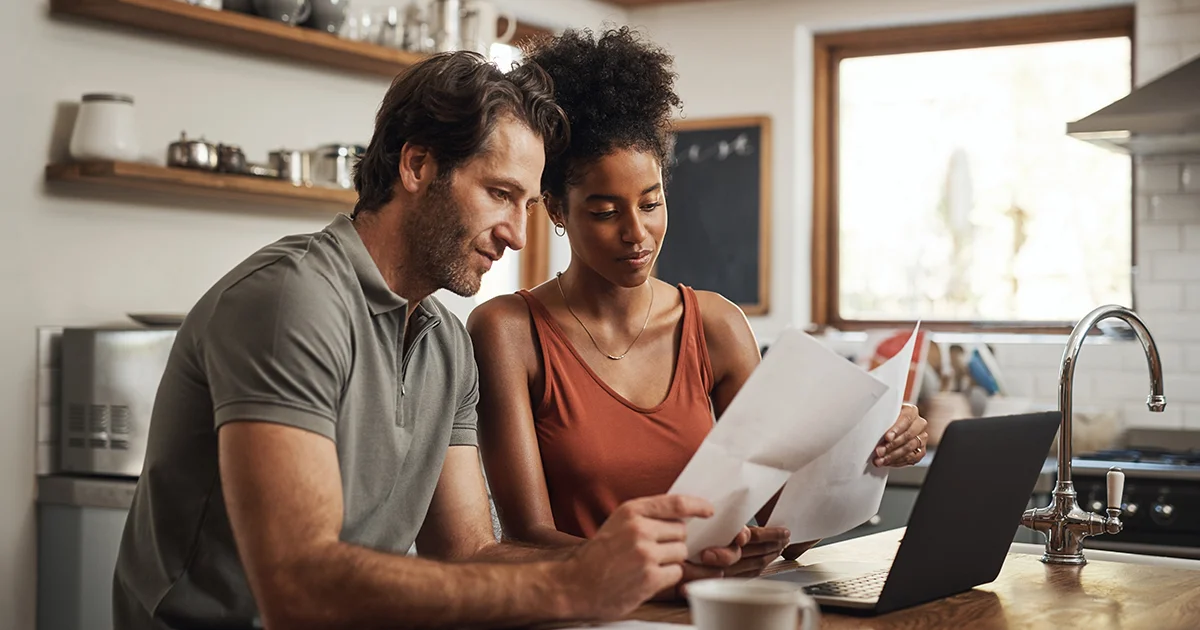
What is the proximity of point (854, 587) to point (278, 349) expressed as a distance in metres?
0.74

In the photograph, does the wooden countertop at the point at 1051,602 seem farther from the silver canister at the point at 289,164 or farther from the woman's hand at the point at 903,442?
the silver canister at the point at 289,164

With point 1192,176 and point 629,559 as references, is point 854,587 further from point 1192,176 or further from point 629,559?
point 1192,176

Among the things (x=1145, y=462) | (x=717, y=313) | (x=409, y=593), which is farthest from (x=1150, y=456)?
(x=409, y=593)

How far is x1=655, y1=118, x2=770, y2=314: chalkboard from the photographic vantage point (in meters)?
5.18

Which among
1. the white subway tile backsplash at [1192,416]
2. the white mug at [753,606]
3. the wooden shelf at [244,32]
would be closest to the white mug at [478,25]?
the wooden shelf at [244,32]

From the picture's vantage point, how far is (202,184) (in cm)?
356

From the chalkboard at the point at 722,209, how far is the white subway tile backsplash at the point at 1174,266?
140cm

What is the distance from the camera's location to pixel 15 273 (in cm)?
334

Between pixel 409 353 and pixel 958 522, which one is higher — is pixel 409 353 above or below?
above

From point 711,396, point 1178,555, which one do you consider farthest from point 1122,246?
point 711,396

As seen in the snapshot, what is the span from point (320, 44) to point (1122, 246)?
2776mm

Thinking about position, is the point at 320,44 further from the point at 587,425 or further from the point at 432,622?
the point at 432,622

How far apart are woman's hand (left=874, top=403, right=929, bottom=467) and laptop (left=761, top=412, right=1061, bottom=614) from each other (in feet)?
0.47

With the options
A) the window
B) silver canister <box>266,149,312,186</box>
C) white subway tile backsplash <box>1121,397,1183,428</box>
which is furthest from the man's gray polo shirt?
the window
